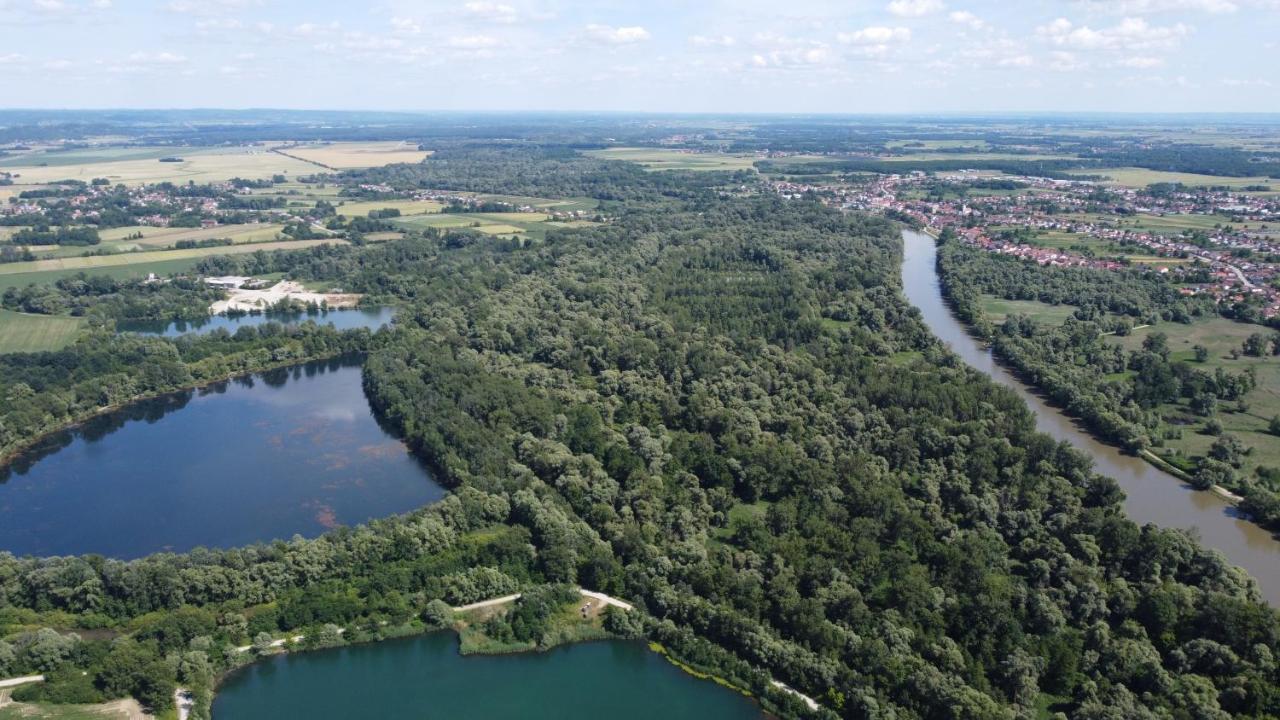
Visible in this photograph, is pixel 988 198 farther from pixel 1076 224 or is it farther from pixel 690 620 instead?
pixel 690 620

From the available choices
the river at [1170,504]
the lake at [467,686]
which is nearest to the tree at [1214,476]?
the river at [1170,504]

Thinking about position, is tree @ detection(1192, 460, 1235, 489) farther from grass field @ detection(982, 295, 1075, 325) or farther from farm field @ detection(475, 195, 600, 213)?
farm field @ detection(475, 195, 600, 213)

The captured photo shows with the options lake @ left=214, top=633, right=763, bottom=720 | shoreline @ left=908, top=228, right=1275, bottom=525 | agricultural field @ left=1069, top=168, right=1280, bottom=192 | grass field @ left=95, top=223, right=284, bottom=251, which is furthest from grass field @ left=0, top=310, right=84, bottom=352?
agricultural field @ left=1069, top=168, right=1280, bottom=192

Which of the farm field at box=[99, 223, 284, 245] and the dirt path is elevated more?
the farm field at box=[99, 223, 284, 245]

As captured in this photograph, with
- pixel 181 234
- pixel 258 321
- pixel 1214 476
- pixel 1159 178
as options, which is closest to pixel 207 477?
pixel 258 321

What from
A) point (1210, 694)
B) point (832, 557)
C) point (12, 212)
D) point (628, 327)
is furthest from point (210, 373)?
point (12, 212)
